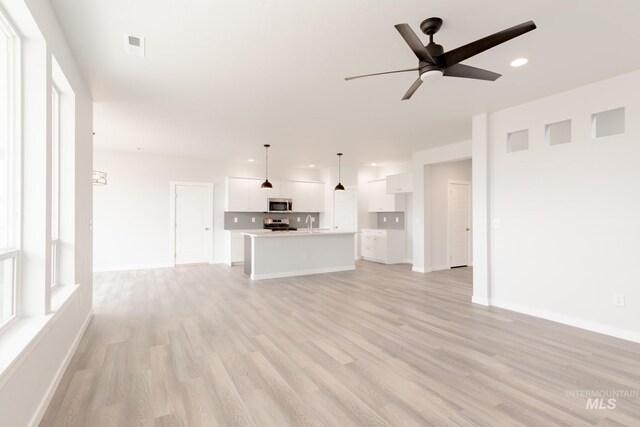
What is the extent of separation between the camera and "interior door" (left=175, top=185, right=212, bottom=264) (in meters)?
7.62

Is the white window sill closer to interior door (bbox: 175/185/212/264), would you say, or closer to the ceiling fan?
the ceiling fan

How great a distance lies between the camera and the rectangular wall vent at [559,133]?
3.93 meters

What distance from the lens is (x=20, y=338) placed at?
176 centimetres

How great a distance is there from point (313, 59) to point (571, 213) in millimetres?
3407

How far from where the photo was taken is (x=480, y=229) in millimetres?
4488

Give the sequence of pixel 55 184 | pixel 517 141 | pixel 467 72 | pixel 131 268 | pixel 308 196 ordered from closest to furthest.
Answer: pixel 467 72, pixel 55 184, pixel 517 141, pixel 131 268, pixel 308 196

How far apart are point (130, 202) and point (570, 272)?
807cm

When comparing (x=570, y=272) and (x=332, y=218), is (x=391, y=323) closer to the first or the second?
(x=570, y=272)

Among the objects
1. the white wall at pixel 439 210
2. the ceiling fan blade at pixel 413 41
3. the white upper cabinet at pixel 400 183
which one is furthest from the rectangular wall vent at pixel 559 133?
the white upper cabinet at pixel 400 183

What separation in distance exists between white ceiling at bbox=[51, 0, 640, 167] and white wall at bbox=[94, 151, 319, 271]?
2070 millimetres

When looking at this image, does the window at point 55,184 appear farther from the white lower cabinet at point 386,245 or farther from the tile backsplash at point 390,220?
the tile backsplash at point 390,220

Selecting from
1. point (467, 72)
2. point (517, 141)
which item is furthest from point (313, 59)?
point (517, 141)

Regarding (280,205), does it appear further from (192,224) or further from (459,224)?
(459,224)

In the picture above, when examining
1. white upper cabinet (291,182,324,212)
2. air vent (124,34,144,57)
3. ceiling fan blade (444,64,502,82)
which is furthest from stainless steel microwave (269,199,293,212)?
ceiling fan blade (444,64,502,82)
